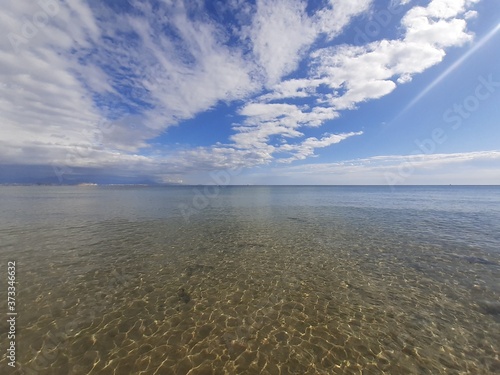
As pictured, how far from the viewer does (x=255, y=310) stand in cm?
1266

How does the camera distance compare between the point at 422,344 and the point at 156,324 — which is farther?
the point at 156,324

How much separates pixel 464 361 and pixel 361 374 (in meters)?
4.59

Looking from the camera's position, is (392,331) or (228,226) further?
(228,226)

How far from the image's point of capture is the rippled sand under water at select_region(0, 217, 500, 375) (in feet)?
29.9

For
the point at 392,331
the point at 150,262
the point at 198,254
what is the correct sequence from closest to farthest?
the point at 392,331 < the point at 150,262 < the point at 198,254

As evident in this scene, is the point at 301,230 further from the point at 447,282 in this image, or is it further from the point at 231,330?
the point at 231,330

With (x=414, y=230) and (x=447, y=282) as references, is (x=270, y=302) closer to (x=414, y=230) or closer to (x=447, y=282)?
(x=447, y=282)

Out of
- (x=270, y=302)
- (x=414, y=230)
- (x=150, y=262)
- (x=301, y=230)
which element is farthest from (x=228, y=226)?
(x=414, y=230)

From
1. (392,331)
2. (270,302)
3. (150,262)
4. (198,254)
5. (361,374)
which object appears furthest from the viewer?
(198,254)

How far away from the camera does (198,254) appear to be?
21844 millimetres

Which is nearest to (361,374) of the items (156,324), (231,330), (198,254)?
(231,330)

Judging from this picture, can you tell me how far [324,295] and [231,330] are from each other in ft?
21.8

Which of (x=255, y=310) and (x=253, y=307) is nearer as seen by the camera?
(x=255, y=310)

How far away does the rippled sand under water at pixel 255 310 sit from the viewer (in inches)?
358
